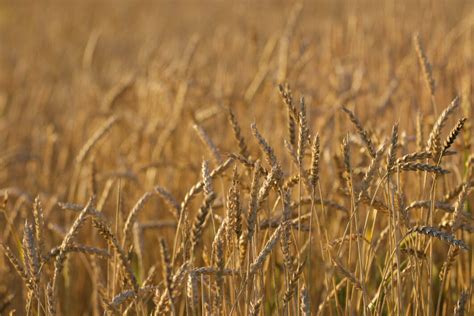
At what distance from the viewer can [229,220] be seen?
44.8 inches

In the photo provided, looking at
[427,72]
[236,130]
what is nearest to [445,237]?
[236,130]

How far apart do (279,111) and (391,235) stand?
119cm

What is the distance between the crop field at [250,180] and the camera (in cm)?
126

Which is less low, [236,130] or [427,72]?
[427,72]

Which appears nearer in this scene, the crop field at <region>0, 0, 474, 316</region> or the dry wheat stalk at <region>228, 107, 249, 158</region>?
the crop field at <region>0, 0, 474, 316</region>

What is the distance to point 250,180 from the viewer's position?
1.63m

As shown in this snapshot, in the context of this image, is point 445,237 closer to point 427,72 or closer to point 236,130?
point 236,130

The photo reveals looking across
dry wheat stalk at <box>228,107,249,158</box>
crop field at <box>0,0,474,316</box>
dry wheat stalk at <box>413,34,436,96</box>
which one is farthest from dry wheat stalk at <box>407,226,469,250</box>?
dry wheat stalk at <box>413,34,436,96</box>

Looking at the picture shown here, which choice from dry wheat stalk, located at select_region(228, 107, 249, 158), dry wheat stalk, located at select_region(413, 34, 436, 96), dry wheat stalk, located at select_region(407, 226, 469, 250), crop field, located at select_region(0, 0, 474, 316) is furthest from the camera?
dry wheat stalk, located at select_region(413, 34, 436, 96)

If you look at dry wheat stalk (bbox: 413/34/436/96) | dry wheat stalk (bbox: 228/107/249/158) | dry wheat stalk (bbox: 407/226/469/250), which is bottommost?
dry wheat stalk (bbox: 407/226/469/250)

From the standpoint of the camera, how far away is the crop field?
1260mm

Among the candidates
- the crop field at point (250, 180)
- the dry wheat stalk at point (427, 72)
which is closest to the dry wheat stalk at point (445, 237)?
the crop field at point (250, 180)

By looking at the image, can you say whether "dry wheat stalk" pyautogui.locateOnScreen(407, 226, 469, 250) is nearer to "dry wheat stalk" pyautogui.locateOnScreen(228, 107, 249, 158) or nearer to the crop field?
the crop field

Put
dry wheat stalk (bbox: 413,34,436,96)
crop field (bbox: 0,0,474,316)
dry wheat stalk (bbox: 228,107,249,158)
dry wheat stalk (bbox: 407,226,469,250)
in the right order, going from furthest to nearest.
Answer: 1. dry wheat stalk (bbox: 413,34,436,96)
2. dry wheat stalk (bbox: 228,107,249,158)
3. crop field (bbox: 0,0,474,316)
4. dry wheat stalk (bbox: 407,226,469,250)
